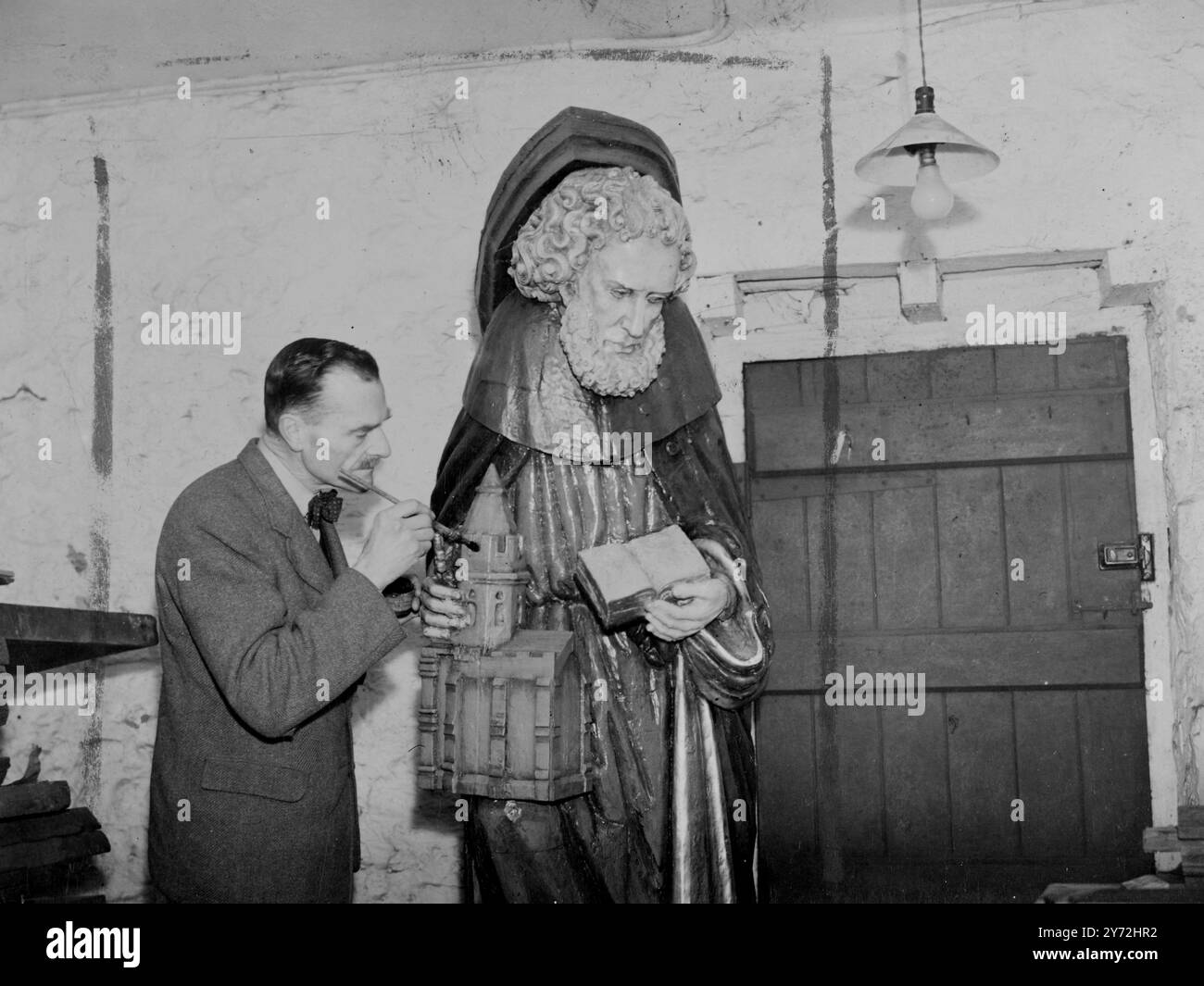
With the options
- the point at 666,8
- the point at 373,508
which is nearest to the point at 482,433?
the point at 373,508

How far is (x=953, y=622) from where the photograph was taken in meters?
3.98

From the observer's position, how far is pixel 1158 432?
3785mm

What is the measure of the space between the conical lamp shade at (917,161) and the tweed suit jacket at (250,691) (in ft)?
6.25

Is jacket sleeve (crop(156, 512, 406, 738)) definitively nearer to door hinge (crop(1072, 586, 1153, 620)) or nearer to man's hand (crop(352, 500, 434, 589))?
man's hand (crop(352, 500, 434, 589))

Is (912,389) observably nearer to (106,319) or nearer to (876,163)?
(876,163)

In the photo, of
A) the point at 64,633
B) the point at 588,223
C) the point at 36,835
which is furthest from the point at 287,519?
the point at 36,835

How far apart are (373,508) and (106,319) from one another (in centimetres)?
106

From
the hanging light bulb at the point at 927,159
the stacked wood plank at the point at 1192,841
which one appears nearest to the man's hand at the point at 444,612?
the hanging light bulb at the point at 927,159

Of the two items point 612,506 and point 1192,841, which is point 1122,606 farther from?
point 612,506

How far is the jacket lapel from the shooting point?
2.41 metres

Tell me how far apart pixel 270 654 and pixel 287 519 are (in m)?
0.28

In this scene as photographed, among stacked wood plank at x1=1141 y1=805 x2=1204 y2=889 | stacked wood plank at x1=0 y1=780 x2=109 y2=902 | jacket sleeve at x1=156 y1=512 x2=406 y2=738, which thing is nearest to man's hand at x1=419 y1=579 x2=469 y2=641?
jacket sleeve at x1=156 y1=512 x2=406 y2=738
